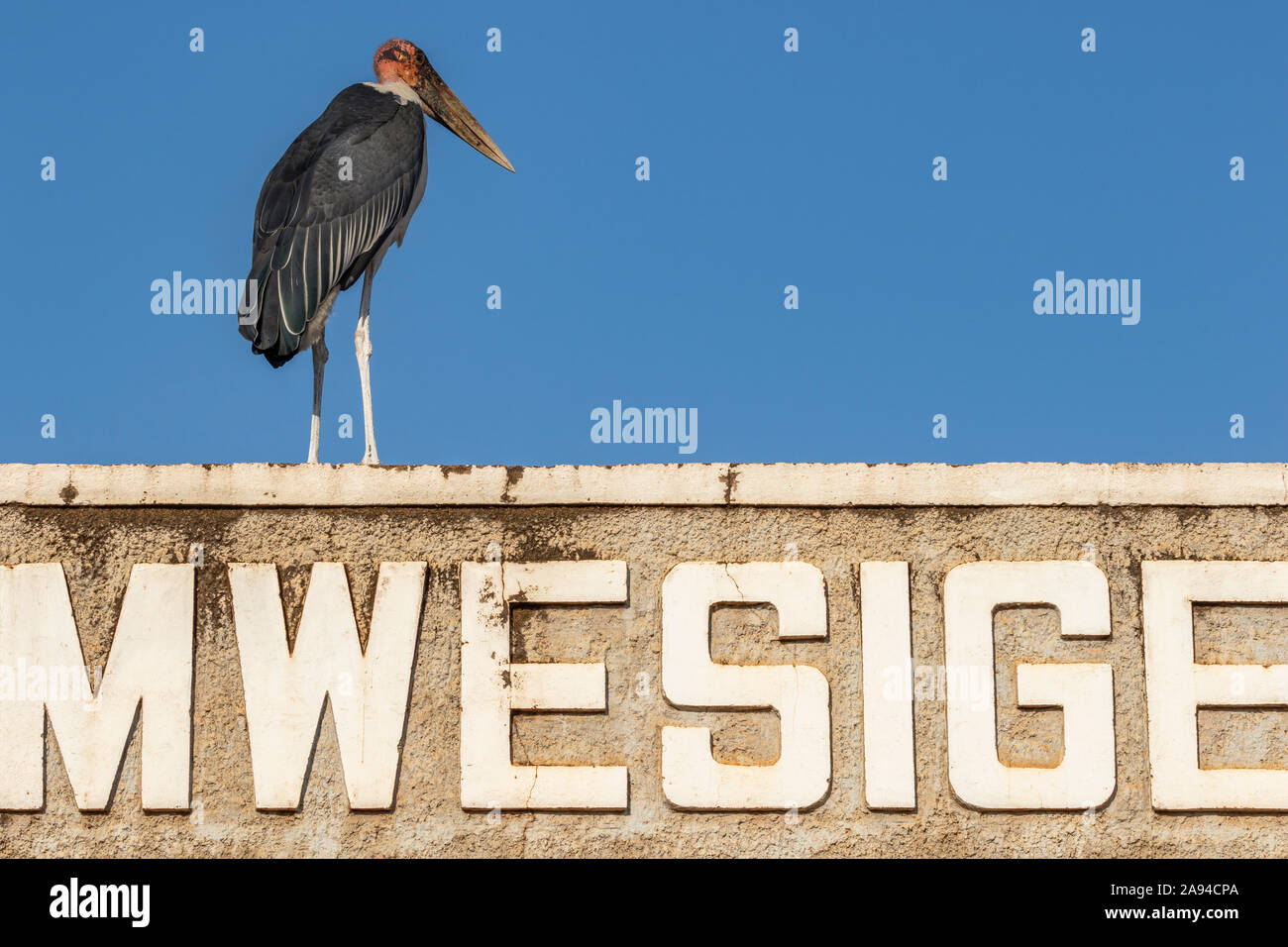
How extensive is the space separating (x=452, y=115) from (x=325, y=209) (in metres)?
1.57

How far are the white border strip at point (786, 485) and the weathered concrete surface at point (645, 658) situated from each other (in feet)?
0.19

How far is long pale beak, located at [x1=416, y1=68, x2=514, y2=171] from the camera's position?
9.84 metres

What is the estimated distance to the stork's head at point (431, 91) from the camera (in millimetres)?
9766

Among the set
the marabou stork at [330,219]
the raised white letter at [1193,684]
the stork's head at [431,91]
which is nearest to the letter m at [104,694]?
the marabou stork at [330,219]

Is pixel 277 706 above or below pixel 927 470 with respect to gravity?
below

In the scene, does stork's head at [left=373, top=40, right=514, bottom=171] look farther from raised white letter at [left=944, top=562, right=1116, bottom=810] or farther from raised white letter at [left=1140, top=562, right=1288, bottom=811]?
raised white letter at [left=1140, top=562, right=1288, bottom=811]

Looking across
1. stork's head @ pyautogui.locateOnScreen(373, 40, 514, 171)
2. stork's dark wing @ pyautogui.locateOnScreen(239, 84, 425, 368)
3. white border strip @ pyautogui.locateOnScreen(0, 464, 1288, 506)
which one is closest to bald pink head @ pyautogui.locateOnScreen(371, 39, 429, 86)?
stork's head @ pyautogui.locateOnScreen(373, 40, 514, 171)

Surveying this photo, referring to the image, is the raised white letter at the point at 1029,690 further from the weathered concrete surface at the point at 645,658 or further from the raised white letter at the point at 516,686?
the raised white letter at the point at 516,686

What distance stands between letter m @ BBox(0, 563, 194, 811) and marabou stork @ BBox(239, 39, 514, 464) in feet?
4.34

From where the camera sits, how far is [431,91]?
9844mm
